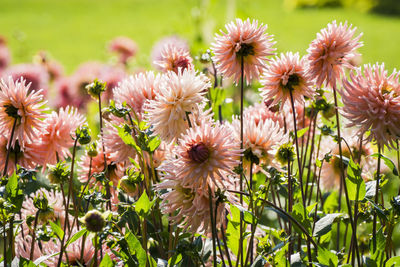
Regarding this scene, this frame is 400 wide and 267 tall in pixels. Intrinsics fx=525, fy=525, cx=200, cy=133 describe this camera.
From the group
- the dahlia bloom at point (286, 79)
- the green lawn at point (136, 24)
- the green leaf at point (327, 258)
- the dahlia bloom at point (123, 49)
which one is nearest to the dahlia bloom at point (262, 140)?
the dahlia bloom at point (286, 79)

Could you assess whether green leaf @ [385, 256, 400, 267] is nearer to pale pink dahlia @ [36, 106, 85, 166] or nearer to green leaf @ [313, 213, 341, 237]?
green leaf @ [313, 213, 341, 237]

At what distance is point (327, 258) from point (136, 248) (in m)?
0.29

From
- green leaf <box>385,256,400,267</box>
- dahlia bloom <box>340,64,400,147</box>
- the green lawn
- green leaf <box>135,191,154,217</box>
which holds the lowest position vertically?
green leaf <box>385,256,400,267</box>

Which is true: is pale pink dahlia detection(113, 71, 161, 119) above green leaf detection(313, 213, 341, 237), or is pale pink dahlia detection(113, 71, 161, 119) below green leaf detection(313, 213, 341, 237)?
above

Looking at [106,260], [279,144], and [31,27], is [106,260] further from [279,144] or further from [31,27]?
[31,27]

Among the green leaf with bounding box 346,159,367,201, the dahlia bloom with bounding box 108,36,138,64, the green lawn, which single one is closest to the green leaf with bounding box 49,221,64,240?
the green leaf with bounding box 346,159,367,201

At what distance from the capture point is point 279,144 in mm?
883

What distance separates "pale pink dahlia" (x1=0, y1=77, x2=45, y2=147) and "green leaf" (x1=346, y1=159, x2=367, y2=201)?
52 cm

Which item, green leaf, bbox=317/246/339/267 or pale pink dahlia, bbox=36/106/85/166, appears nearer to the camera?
green leaf, bbox=317/246/339/267

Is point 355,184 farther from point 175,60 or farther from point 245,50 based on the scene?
point 175,60

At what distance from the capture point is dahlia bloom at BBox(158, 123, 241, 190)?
0.70 meters

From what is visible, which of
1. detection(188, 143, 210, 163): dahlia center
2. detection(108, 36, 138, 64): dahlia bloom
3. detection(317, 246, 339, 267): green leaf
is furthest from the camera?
detection(108, 36, 138, 64): dahlia bloom

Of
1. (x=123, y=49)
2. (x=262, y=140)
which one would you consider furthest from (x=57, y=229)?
(x=123, y=49)

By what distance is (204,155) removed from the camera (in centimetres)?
70
